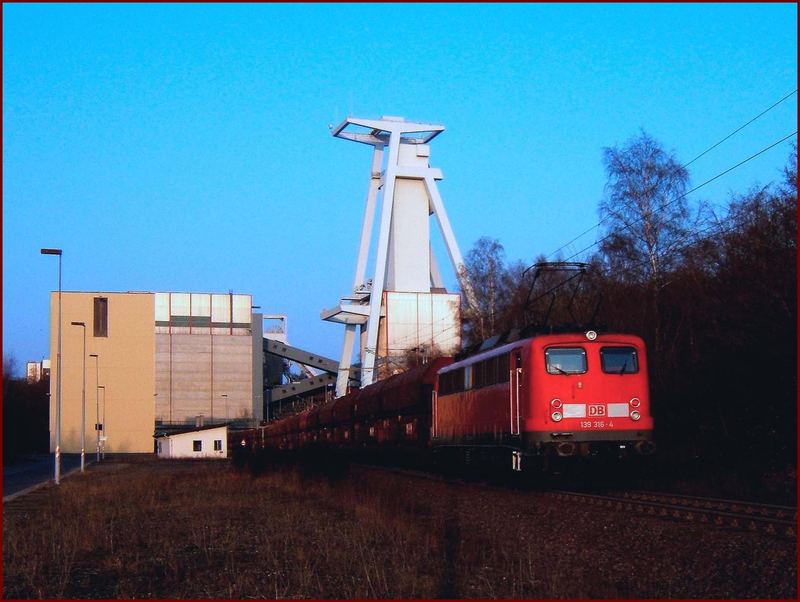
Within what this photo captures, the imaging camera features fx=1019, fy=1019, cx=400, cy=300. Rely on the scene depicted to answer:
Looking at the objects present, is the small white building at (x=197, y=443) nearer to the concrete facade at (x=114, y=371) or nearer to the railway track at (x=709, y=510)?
the concrete facade at (x=114, y=371)

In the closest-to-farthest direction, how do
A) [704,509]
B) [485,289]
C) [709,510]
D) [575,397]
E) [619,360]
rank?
[709,510] → [704,509] → [575,397] → [619,360] → [485,289]

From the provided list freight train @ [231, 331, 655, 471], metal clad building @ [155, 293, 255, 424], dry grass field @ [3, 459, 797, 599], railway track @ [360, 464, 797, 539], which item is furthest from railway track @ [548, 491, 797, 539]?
metal clad building @ [155, 293, 255, 424]

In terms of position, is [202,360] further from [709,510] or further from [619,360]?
[709,510]

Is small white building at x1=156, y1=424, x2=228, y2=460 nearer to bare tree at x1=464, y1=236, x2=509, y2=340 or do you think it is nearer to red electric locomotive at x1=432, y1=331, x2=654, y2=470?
bare tree at x1=464, y1=236, x2=509, y2=340

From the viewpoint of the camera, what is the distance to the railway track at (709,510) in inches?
564

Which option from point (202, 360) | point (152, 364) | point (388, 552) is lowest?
point (388, 552)

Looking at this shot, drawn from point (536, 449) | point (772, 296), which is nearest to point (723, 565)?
point (536, 449)

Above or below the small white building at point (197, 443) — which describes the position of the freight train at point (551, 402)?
above

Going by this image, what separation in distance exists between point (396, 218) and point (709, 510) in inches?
3083

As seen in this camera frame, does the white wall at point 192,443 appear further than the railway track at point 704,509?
Yes

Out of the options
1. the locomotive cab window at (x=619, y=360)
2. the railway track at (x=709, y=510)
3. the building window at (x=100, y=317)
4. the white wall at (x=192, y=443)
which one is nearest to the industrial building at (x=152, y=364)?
the building window at (x=100, y=317)

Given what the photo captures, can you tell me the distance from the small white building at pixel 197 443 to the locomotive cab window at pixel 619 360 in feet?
189

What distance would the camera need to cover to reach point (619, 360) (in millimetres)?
20297

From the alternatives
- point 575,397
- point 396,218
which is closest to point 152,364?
point 396,218
